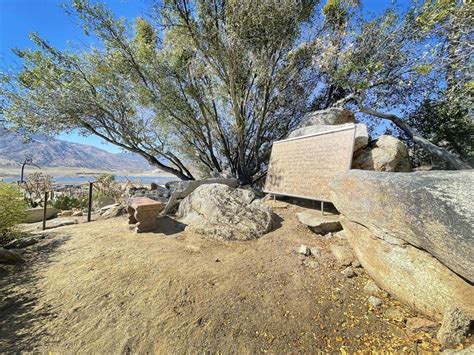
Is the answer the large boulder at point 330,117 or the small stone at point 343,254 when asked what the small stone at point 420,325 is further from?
the large boulder at point 330,117

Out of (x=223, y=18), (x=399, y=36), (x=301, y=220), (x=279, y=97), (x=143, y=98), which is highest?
(x=223, y=18)

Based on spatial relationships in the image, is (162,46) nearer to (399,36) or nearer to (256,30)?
(256,30)

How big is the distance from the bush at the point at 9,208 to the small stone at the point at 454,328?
6.83 metres

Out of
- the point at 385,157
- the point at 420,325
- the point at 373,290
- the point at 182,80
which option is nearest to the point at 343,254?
the point at 373,290

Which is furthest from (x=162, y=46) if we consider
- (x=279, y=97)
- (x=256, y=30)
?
(x=279, y=97)

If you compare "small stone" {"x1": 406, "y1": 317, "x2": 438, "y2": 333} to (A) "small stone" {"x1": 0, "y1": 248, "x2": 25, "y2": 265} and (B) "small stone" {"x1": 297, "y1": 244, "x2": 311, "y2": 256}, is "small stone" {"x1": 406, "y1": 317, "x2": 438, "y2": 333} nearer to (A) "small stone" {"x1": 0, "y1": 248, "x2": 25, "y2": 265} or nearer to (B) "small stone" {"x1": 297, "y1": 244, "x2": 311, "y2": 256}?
(B) "small stone" {"x1": 297, "y1": 244, "x2": 311, "y2": 256}

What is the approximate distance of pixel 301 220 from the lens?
15.8 ft

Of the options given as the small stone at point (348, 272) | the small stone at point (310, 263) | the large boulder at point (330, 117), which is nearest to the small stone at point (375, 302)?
the small stone at point (348, 272)

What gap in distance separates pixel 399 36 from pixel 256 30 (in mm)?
5141

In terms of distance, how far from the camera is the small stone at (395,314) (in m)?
2.38

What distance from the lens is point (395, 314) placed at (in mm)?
2439

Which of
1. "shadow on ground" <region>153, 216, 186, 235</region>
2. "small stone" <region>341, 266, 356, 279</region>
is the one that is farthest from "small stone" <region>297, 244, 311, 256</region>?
"shadow on ground" <region>153, 216, 186, 235</region>

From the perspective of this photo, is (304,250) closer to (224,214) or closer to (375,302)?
(375,302)

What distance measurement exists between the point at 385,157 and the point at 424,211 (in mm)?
3390
